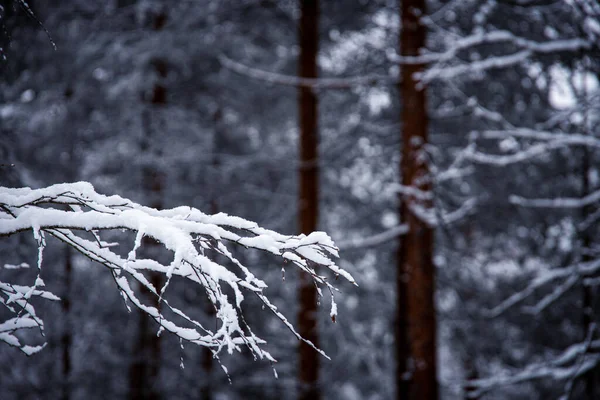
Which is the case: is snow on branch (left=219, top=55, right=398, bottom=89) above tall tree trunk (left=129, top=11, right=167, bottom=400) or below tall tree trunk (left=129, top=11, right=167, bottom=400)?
above

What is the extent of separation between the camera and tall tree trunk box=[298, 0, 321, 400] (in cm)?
747

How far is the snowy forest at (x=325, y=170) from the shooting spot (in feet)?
18.6

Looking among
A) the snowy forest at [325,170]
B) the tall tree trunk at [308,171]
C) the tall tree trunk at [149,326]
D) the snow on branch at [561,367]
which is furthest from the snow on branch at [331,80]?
the snow on branch at [561,367]

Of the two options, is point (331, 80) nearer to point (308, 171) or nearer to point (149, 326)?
point (308, 171)

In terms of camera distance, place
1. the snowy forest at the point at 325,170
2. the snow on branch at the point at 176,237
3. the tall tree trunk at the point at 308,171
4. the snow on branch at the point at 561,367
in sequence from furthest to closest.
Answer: the tall tree trunk at the point at 308,171
the snowy forest at the point at 325,170
the snow on branch at the point at 561,367
the snow on branch at the point at 176,237

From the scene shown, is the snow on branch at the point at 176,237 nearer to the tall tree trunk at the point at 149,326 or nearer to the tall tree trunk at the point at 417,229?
the tall tree trunk at the point at 417,229

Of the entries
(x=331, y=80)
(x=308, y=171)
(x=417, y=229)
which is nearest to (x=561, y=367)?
(x=417, y=229)

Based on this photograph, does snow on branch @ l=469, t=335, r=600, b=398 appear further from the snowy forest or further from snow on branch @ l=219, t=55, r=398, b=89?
snow on branch @ l=219, t=55, r=398, b=89

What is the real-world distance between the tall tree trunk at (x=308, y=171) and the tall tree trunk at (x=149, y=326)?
2635 mm

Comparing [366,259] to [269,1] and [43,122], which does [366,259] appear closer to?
[269,1]

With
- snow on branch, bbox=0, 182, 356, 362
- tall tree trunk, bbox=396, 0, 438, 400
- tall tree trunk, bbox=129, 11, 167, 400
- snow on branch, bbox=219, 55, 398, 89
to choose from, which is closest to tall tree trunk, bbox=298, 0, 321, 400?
snow on branch, bbox=219, 55, 398, 89

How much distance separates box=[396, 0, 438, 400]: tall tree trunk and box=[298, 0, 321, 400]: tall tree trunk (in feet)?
6.66

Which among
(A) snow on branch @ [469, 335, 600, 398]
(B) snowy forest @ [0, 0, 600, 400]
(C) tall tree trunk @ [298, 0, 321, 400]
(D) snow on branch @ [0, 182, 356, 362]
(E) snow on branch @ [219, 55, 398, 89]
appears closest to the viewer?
(D) snow on branch @ [0, 182, 356, 362]

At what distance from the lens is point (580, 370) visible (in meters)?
4.64
